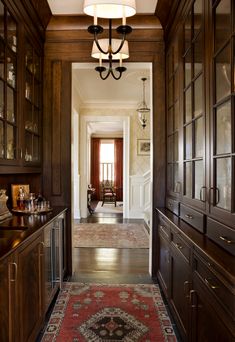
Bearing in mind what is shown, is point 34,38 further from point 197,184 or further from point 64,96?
point 197,184

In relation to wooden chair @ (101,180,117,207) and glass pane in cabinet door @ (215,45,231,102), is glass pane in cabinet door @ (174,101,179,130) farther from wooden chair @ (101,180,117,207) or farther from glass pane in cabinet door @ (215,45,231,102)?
wooden chair @ (101,180,117,207)

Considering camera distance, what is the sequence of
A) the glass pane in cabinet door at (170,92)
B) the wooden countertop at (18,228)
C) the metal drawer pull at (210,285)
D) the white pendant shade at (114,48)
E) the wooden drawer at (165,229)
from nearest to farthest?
the metal drawer pull at (210,285), the wooden countertop at (18,228), the wooden drawer at (165,229), the white pendant shade at (114,48), the glass pane in cabinet door at (170,92)

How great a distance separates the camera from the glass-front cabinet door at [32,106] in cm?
288

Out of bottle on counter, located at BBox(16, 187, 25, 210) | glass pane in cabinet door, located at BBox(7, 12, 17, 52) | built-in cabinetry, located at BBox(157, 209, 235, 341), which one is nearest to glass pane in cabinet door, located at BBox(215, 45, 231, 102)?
built-in cabinetry, located at BBox(157, 209, 235, 341)

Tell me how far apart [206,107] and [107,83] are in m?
4.14

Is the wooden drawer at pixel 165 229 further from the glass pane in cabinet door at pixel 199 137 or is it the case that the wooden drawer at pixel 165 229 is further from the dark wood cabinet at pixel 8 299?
the dark wood cabinet at pixel 8 299

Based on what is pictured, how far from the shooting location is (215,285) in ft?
4.57

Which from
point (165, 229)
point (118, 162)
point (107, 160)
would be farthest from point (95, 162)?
point (165, 229)

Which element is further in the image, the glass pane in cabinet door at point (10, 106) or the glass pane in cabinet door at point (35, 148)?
the glass pane in cabinet door at point (35, 148)

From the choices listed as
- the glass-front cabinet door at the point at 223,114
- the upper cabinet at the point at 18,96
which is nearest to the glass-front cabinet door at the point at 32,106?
the upper cabinet at the point at 18,96

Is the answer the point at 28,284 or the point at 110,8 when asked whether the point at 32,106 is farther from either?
the point at 28,284

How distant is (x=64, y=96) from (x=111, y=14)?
4.45 feet

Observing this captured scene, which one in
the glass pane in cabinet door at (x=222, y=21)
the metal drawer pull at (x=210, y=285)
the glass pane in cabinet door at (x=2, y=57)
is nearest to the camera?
the metal drawer pull at (x=210, y=285)

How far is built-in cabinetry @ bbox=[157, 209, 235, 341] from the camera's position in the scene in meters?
1.26
